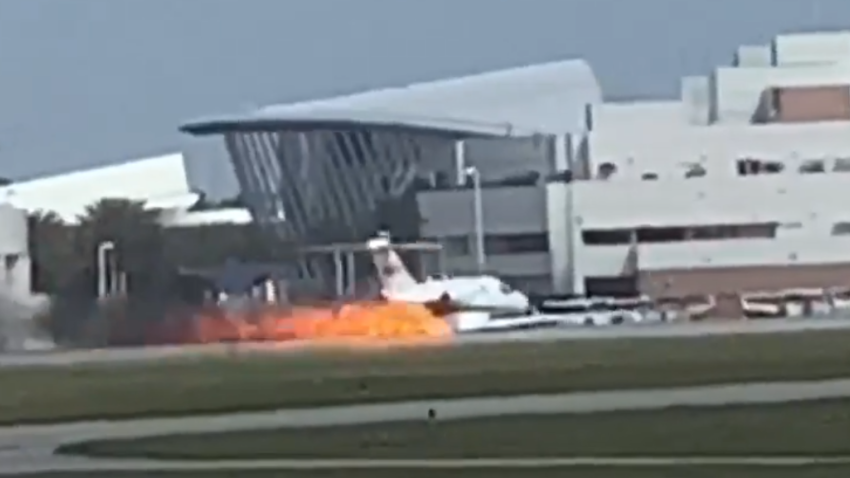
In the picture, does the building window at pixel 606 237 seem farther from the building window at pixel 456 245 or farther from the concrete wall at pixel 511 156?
the concrete wall at pixel 511 156

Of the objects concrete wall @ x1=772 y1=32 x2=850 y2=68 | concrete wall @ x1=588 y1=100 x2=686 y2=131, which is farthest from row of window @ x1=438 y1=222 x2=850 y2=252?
concrete wall @ x1=772 y1=32 x2=850 y2=68

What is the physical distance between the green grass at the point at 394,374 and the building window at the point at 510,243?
40.6m

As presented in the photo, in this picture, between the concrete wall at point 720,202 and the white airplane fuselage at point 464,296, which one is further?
the concrete wall at point 720,202

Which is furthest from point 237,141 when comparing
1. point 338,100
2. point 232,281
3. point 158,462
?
point 158,462

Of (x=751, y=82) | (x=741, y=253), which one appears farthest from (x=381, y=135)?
(x=741, y=253)

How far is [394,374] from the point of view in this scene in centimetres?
2800

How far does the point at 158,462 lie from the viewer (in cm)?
1794

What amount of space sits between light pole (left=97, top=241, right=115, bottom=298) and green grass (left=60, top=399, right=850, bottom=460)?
28.7m

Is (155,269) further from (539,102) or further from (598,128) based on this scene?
(539,102)

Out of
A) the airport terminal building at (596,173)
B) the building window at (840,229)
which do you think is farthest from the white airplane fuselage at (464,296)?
the building window at (840,229)

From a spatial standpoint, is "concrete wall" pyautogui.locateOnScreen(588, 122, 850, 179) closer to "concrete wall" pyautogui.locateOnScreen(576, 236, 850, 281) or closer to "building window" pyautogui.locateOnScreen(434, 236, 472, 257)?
"concrete wall" pyautogui.locateOnScreen(576, 236, 850, 281)

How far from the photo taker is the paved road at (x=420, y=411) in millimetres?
20641

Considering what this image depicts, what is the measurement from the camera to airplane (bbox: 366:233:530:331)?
2188 inches

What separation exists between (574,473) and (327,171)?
79.8 metres
